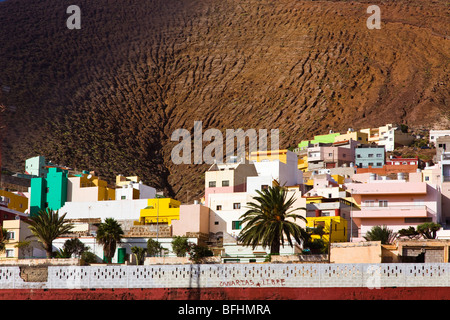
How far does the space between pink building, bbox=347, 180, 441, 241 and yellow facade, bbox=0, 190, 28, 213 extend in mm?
30613

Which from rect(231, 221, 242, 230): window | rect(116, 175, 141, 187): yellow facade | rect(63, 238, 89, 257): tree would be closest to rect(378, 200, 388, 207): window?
rect(231, 221, 242, 230): window

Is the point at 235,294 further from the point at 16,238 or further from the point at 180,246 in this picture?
the point at 16,238

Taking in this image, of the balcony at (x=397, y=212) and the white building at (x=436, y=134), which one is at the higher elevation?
the white building at (x=436, y=134)

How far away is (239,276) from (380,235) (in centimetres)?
1313

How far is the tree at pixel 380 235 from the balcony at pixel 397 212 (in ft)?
8.26

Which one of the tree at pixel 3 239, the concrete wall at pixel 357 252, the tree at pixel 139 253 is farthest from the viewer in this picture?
the tree at pixel 3 239

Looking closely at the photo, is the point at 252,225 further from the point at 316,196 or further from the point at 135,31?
the point at 135,31

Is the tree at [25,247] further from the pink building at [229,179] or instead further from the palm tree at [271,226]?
the palm tree at [271,226]

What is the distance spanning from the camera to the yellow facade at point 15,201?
73.3m

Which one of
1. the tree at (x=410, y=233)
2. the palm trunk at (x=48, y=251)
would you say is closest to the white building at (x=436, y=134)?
the tree at (x=410, y=233)

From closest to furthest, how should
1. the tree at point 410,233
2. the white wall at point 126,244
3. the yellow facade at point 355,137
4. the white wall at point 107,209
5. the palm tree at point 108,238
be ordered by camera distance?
the palm tree at point 108,238 → the tree at point 410,233 → the white wall at point 126,244 → the white wall at point 107,209 → the yellow facade at point 355,137

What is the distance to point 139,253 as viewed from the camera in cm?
5469

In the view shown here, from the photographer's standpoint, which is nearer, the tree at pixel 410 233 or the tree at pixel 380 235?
the tree at pixel 380 235
